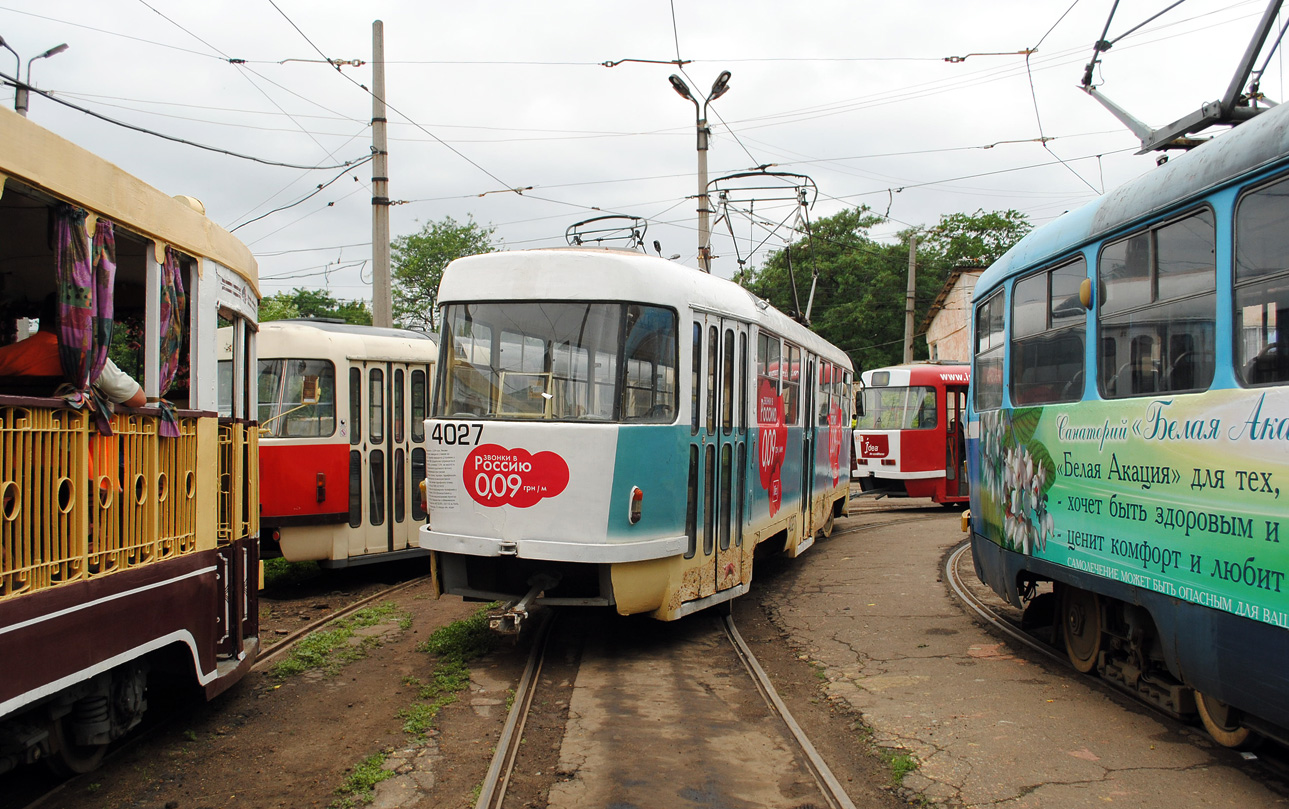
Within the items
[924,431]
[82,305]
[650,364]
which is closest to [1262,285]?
[650,364]

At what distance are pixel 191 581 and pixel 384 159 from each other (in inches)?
399

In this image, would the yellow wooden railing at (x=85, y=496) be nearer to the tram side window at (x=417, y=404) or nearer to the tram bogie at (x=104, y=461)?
the tram bogie at (x=104, y=461)

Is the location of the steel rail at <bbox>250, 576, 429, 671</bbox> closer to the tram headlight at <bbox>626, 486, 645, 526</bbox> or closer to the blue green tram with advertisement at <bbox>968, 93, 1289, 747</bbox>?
the tram headlight at <bbox>626, 486, 645, 526</bbox>

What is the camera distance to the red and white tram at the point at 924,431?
1914 centimetres

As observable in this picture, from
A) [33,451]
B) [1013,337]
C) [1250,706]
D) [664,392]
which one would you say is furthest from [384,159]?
[1250,706]

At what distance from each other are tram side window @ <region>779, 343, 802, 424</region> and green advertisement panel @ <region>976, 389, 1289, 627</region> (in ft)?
11.7

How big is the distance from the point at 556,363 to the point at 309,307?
41.7 m

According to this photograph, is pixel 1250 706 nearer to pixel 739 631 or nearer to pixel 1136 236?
pixel 1136 236

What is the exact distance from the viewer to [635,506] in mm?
6766

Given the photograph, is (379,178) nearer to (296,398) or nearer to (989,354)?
(296,398)

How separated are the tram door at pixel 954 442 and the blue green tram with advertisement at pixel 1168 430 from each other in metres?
12.3

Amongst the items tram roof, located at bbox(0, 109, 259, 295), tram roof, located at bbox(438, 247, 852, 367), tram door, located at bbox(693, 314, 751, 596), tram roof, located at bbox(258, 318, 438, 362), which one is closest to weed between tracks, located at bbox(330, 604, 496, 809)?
tram door, located at bbox(693, 314, 751, 596)

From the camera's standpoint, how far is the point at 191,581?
16.4 feet

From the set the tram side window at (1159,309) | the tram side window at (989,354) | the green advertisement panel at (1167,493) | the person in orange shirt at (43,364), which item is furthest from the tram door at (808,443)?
the person in orange shirt at (43,364)
